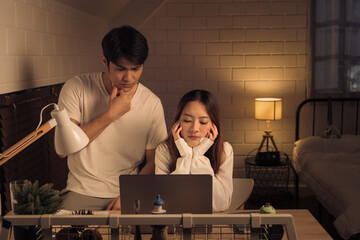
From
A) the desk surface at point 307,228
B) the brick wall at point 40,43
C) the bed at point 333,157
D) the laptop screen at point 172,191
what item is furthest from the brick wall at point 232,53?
the laptop screen at point 172,191

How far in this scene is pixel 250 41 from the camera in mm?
4977

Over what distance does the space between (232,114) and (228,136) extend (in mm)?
247

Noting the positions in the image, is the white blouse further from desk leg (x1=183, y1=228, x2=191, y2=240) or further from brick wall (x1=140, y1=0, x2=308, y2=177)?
brick wall (x1=140, y1=0, x2=308, y2=177)

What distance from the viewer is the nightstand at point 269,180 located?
4957mm

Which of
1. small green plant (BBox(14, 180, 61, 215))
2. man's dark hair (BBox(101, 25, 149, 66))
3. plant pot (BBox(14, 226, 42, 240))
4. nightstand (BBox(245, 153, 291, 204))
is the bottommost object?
nightstand (BBox(245, 153, 291, 204))

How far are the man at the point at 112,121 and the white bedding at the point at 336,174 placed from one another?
128 centimetres

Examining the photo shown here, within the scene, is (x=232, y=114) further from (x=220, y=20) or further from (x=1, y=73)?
(x=1, y=73)

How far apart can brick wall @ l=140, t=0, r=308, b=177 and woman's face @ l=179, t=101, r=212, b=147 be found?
2.60m

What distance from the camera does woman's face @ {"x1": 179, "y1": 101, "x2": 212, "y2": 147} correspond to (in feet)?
7.77

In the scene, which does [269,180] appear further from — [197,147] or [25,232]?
[25,232]

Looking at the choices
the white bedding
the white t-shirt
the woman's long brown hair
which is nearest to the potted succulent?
the white t-shirt

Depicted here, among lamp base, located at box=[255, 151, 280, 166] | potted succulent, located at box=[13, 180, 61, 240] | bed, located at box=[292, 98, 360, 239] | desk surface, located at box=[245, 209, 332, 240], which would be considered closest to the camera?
potted succulent, located at box=[13, 180, 61, 240]

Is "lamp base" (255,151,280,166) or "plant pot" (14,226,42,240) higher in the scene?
"plant pot" (14,226,42,240)

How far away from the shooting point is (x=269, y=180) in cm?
503
